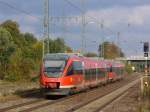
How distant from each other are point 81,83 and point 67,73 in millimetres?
5617

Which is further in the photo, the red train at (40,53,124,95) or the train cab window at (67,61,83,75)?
the train cab window at (67,61,83,75)

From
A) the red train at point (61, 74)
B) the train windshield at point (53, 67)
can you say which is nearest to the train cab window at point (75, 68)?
the red train at point (61, 74)

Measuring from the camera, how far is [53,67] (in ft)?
115

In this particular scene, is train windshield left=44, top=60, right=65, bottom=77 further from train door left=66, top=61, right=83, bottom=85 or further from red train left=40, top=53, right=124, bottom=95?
train door left=66, top=61, right=83, bottom=85

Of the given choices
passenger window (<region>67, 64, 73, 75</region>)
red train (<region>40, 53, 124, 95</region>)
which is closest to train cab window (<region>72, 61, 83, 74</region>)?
red train (<region>40, 53, 124, 95</region>)

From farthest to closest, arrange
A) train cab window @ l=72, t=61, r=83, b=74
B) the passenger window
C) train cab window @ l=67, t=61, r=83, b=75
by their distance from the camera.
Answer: train cab window @ l=72, t=61, r=83, b=74 → train cab window @ l=67, t=61, r=83, b=75 → the passenger window

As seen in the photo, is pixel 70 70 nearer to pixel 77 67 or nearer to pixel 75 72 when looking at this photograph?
pixel 75 72

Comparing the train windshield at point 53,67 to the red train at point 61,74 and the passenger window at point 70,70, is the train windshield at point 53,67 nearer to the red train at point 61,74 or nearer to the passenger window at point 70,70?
the red train at point 61,74

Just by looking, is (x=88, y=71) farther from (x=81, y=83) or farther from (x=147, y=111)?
(x=147, y=111)

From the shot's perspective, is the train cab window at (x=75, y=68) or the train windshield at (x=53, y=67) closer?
the train windshield at (x=53, y=67)

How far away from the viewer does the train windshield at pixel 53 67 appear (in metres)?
34.8

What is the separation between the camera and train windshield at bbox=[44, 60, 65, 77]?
34844 mm

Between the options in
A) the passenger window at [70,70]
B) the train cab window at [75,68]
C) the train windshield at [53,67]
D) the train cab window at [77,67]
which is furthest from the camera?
the train cab window at [77,67]

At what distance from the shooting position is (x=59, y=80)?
113 feet
